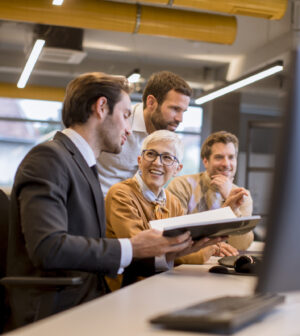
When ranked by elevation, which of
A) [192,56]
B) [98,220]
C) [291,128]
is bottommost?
[98,220]

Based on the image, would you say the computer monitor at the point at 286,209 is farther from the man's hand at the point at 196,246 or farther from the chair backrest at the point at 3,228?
the chair backrest at the point at 3,228

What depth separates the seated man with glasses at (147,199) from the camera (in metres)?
2.34

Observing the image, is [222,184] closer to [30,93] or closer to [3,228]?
[3,228]

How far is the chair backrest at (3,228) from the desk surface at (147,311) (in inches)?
22.2

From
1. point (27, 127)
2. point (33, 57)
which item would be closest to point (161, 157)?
point (33, 57)

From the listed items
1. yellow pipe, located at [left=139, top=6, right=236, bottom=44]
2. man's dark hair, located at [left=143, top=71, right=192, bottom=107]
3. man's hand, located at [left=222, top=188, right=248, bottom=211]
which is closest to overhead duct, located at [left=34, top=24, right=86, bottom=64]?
yellow pipe, located at [left=139, top=6, right=236, bottom=44]

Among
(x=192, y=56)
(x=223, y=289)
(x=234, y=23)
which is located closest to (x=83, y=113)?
(x=223, y=289)

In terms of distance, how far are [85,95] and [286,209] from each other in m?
1.20

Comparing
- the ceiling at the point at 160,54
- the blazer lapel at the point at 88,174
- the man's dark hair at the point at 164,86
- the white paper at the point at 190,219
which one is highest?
the ceiling at the point at 160,54

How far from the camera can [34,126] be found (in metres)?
13.1

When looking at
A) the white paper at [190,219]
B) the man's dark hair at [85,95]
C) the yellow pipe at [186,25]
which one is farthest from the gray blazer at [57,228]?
the yellow pipe at [186,25]

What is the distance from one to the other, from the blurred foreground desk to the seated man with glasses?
1.24ft

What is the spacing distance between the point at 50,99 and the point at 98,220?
28.8ft

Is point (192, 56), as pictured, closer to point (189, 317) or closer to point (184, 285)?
point (184, 285)
